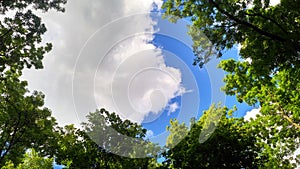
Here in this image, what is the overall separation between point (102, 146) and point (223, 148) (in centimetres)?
874

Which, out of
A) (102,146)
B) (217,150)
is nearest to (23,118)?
(102,146)

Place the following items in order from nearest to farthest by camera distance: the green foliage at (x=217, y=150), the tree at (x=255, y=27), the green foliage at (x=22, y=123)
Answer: the tree at (x=255, y=27), the green foliage at (x=217, y=150), the green foliage at (x=22, y=123)

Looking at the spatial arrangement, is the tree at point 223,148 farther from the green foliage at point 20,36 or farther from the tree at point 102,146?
the green foliage at point 20,36

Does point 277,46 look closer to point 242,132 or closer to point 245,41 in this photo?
point 245,41

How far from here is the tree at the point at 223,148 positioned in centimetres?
1934

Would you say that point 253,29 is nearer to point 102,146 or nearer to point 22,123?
point 102,146

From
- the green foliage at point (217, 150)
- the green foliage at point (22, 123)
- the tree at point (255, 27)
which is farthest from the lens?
the green foliage at point (22, 123)

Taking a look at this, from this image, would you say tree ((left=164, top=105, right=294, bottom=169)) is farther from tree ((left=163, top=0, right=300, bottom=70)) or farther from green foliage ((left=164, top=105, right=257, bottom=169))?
tree ((left=163, top=0, right=300, bottom=70))

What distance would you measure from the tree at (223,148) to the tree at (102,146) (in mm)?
2179

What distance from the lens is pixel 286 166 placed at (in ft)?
79.3

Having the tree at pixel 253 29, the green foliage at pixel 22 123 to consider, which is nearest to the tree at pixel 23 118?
the green foliage at pixel 22 123

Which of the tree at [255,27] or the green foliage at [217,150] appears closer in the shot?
the tree at [255,27]

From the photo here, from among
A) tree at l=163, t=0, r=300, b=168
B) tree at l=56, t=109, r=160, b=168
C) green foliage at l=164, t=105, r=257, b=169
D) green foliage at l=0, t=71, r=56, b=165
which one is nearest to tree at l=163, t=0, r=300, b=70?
tree at l=163, t=0, r=300, b=168

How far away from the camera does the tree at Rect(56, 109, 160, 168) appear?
19.3 m
